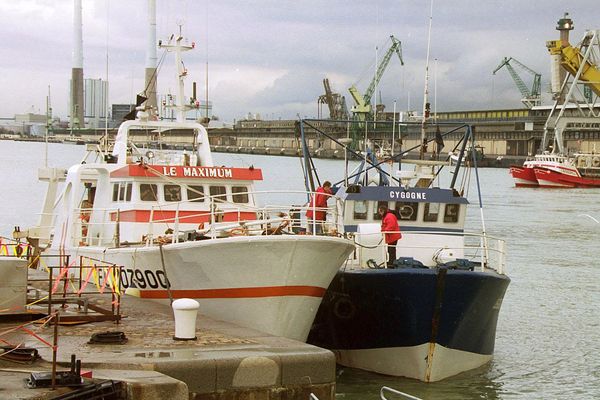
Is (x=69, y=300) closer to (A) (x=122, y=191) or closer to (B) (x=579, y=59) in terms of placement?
(A) (x=122, y=191)

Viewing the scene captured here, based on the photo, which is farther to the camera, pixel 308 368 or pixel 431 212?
pixel 431 212

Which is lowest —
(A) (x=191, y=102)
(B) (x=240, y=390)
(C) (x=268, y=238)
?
(B) (x=240, y=390)

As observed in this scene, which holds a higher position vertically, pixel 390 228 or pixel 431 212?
pixel 431 212

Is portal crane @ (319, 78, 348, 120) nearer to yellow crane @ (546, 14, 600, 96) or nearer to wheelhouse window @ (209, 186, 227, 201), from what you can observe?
yellow crane @ (546, 14, 600, 96)

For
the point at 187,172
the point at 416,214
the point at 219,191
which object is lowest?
the point at 416,214

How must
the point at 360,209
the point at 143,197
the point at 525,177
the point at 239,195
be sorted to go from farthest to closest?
the point at 525,177 < the point at 239,195 < the point at 360,209 < the point at 143,197

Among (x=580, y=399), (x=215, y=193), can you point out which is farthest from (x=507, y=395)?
(x=215, y=193)

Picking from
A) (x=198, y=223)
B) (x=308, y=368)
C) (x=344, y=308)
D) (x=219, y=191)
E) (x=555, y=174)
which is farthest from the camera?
(x=555, y=174)

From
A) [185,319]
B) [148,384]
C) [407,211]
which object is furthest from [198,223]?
[148,384]

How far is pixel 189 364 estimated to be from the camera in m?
11.8

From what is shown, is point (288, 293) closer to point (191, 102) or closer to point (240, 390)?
point (240, 390)

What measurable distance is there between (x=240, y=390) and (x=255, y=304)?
4.10 meters

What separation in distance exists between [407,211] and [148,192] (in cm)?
529

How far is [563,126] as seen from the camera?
112 m
